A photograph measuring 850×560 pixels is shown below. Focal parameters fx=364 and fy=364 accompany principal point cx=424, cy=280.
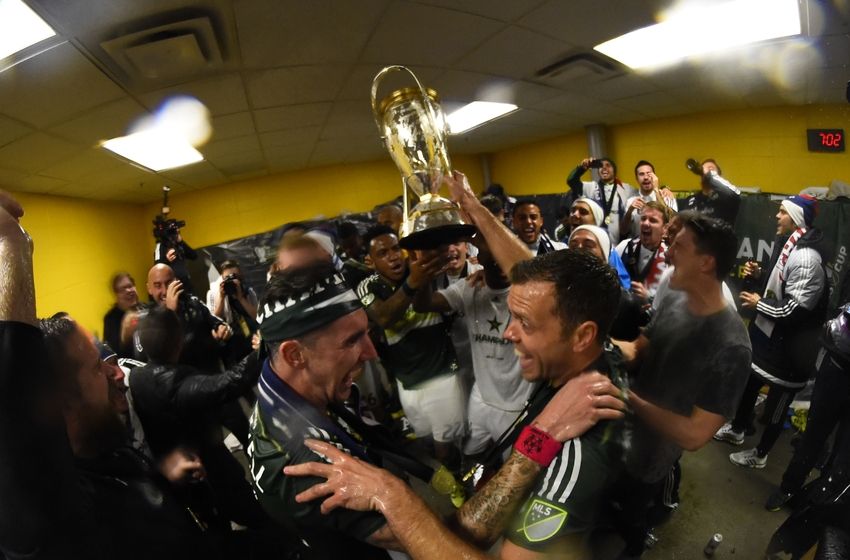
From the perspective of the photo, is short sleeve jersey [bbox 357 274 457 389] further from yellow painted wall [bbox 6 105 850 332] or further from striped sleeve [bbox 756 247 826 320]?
striped sleeve [bbox 756 247 826 320]

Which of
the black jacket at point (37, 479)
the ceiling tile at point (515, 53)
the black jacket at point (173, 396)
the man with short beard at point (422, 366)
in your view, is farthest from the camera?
the man with short beard at point (422, 366)

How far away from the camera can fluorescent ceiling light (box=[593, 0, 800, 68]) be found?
543mm

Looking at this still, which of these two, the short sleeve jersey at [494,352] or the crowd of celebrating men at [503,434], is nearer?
the crowd of celebrating men at [503,434]

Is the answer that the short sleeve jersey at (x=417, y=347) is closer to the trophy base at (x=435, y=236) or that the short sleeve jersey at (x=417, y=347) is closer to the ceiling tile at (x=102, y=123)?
the trophy base at (x=435, y=236)

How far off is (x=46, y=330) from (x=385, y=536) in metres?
0.67

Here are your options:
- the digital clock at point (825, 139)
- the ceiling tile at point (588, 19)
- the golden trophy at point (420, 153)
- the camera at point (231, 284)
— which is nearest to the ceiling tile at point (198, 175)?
the golden trophy at point (420, 153)

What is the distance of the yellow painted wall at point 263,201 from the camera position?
2.43 feet

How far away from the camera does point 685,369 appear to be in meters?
0.72

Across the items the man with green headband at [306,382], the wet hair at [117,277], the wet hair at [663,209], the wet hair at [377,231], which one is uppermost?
the wet hair at [377,231]

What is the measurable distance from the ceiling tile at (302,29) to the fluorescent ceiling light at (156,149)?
Answer: 0.64 feet

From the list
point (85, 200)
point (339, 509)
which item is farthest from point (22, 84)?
point (339, 509)

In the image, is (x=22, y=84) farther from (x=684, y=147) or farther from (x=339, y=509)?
(x=684, y=147)

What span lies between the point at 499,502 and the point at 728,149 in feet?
2.47

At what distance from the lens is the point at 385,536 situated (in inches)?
19.2
